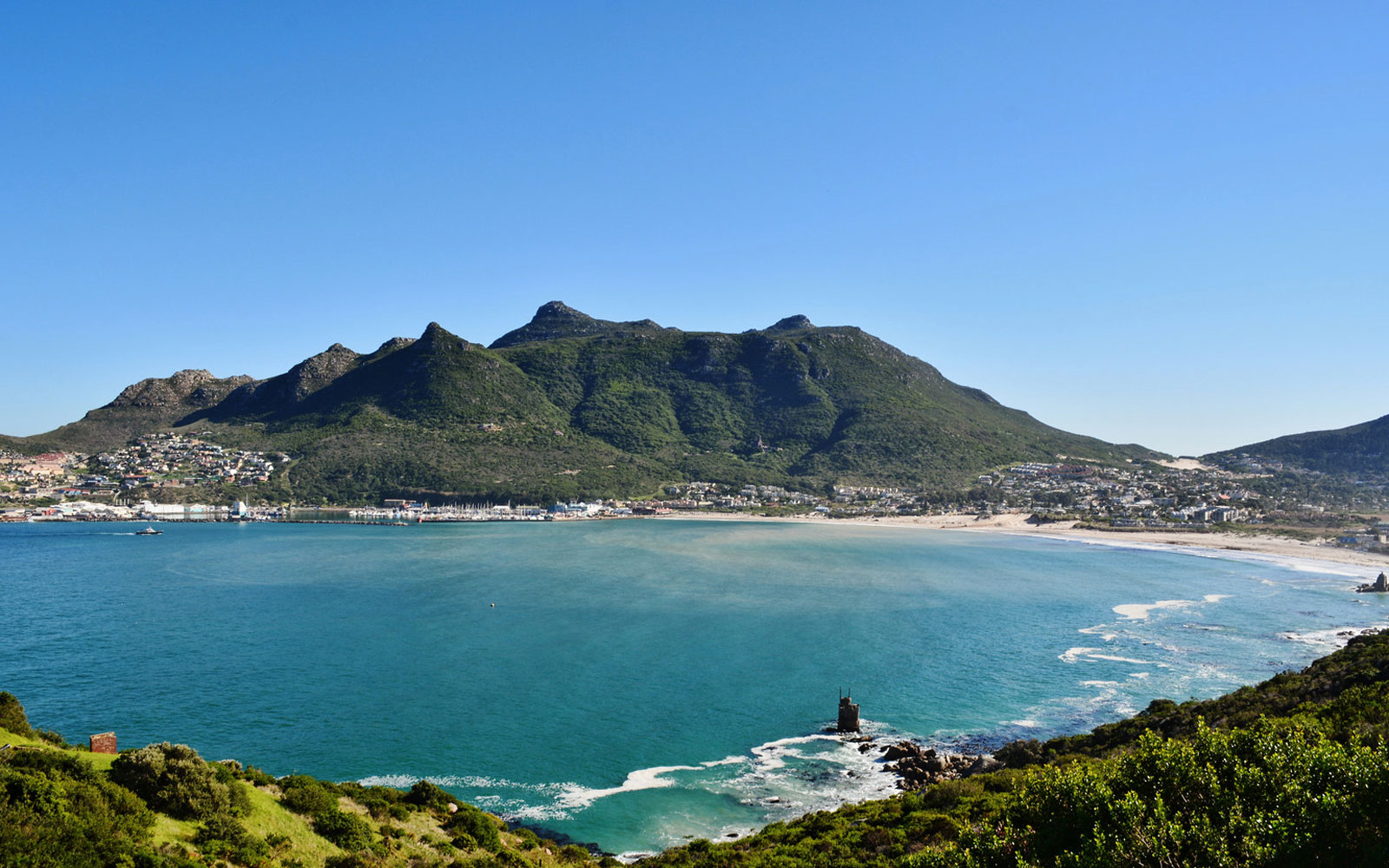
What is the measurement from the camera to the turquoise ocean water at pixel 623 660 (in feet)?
81.6

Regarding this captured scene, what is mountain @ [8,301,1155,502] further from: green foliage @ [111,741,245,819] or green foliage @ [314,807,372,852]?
green foliage @ [111,741,245,819]

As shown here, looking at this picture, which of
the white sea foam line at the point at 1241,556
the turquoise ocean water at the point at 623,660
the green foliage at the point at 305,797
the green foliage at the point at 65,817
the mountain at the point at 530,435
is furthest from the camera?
the mountain at the point at 530,435

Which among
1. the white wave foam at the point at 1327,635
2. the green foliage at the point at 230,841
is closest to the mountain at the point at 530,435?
the white wave foam at the point at 1327,635

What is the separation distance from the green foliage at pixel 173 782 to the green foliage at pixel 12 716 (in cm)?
328

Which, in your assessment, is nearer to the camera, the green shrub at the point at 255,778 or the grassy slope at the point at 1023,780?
the grassy slope at the point at 1023,780

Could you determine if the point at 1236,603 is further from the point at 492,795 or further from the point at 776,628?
the point at 492,795

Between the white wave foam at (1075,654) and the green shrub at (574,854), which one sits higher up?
the green shrub at (574,854)

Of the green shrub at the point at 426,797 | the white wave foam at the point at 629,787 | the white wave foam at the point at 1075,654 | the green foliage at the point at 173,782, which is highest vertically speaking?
the green foliage at the point at 173,782

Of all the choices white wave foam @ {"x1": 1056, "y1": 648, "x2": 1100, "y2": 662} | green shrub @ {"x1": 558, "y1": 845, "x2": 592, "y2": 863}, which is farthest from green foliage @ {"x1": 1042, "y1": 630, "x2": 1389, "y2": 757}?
green shrub @ {"x1": 558, "y1": 845, "x2": 592, "y2": 863}

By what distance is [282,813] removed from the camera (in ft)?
49.9

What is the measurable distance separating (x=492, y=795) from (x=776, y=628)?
2500 cm

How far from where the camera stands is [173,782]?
13.7 meters

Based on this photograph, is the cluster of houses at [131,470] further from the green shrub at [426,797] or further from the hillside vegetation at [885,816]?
the hillside vegetation at [885,816]

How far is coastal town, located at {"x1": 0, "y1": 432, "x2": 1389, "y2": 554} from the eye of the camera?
125562 millimetres
